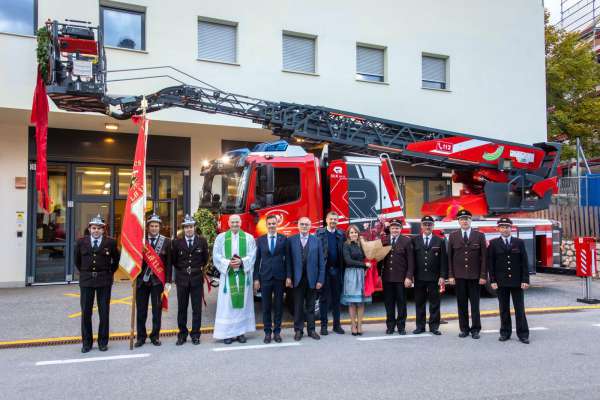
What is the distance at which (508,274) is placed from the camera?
745 cm

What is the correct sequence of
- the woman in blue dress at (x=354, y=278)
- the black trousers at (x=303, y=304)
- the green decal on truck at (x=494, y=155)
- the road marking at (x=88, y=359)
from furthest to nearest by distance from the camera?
the green decal on truck at (x=494, y=155)
the woman in blue dress at (x=354, y=278)
the black trousers at (x=303, y=304)
the road marking at (x=88, y=359)

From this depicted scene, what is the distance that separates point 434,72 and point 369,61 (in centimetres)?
241

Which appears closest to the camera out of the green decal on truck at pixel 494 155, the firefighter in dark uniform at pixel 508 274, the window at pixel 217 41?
the firefighter in dark uniform at pixel 508 274

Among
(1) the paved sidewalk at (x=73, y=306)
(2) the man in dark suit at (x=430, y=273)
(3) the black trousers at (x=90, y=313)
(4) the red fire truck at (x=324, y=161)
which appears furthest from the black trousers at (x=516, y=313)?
(3) the black trousers at (x=90, y=313)

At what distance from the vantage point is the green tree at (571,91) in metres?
26.1

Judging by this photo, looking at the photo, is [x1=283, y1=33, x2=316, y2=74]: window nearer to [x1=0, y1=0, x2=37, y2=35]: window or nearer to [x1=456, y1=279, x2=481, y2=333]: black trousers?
[x1=0, y1=0, x2=37, y2=35]: window

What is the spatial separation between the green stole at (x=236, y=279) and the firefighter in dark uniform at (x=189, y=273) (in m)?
0.34

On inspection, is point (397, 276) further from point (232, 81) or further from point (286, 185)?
point (232, 81)

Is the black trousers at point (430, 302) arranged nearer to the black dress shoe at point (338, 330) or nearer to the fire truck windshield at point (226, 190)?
the black dress shoe at point (338, 330)

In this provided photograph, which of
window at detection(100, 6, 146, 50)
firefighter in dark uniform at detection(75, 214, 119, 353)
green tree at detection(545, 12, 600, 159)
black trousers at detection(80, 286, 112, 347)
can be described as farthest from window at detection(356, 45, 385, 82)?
green tree at detection(545, 12, 600, 159)

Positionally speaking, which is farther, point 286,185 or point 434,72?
point 434,72

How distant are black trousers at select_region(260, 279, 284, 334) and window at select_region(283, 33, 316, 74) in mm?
8434

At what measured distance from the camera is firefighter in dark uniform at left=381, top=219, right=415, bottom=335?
7734 mm

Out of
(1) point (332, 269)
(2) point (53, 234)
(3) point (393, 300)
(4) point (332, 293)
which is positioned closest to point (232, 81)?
(2) point (53, 234)
